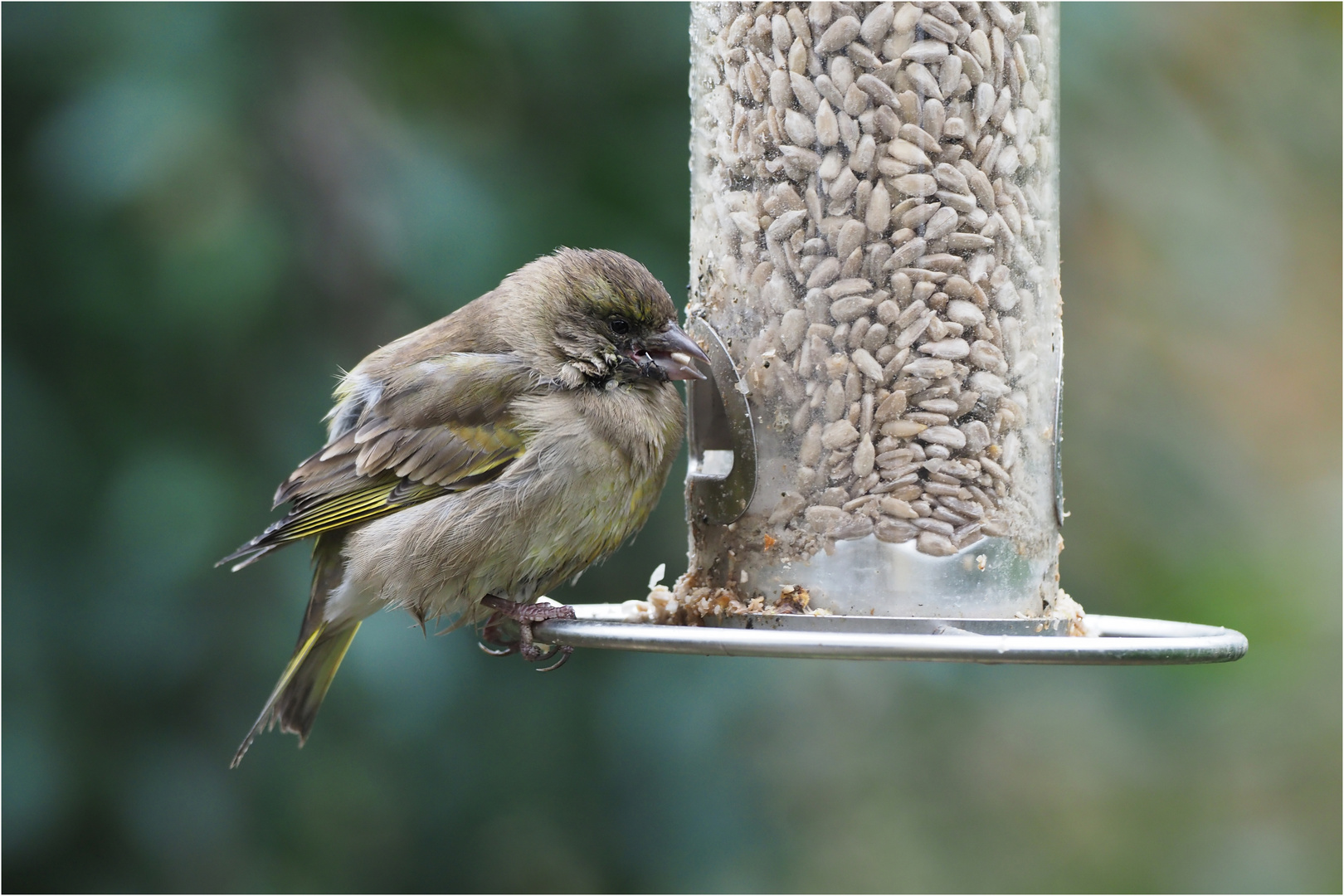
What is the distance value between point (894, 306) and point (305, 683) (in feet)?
6.58

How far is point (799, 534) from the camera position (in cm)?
322

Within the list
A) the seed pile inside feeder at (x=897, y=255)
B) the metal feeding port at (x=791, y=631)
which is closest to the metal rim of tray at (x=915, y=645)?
the metal feeding port at (x=791, y=631)

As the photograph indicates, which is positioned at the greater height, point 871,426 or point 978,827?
point 871,426

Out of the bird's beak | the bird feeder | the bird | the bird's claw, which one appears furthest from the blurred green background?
the bird feeder

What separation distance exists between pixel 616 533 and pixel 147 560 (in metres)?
1.34

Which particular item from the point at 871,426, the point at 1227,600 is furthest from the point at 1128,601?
the point at 871,426

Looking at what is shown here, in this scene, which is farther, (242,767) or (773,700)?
(773,700)

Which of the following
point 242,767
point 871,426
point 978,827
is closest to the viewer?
point 871,426

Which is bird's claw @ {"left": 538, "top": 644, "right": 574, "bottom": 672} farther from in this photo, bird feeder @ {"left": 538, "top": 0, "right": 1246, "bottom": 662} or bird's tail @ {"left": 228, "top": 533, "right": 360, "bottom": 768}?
bird's tail @ {"left": 228, "top": 533, "right": 360, "bottom": 768}

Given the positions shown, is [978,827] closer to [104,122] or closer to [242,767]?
[242,767]

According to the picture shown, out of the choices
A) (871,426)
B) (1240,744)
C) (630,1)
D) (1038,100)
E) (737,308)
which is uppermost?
(630,1)

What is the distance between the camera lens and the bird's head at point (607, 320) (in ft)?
11.8

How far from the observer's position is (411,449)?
3736 millimetres

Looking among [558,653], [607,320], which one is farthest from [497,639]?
[607,320]
